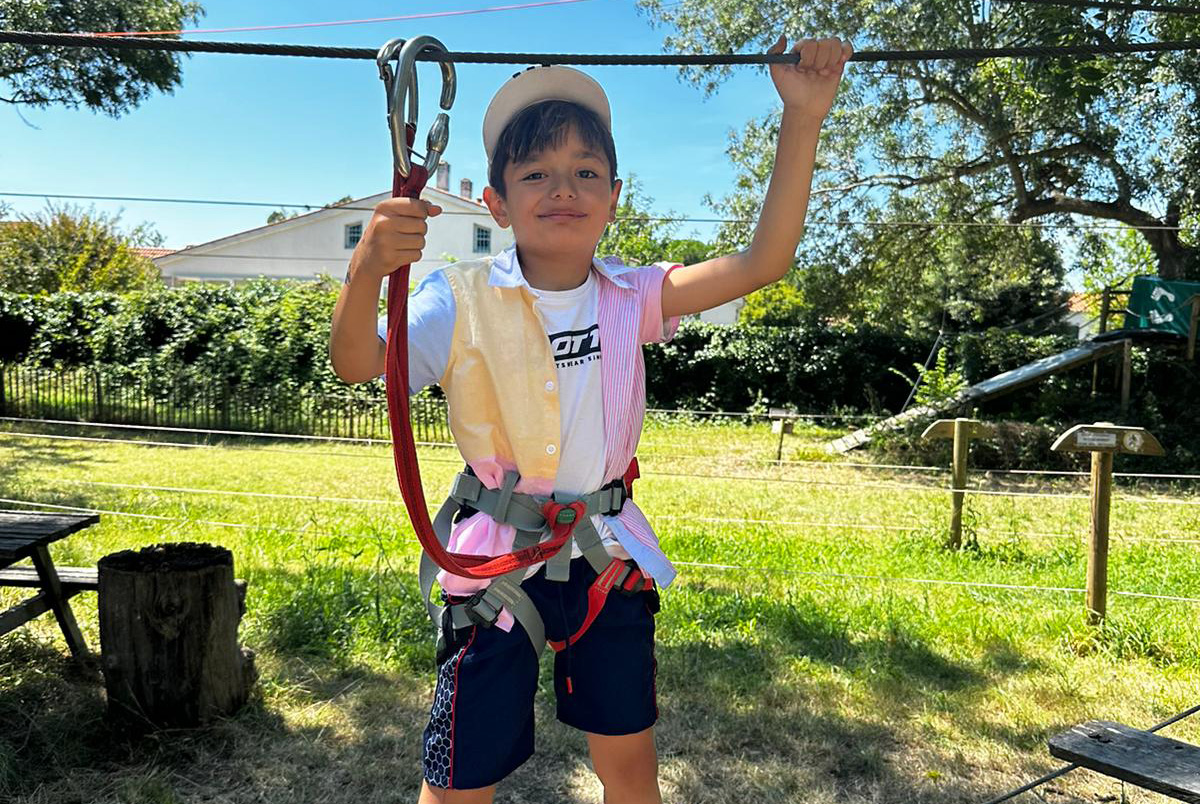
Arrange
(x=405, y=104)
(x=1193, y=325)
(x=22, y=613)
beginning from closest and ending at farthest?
(x=405, y=104)
(x=22, y=613)
(x=1193, y=325)

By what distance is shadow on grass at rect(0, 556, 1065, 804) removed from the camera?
3.01 meters

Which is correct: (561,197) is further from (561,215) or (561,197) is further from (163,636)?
(163,636)

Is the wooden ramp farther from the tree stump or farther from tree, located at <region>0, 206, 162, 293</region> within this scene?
tree, located at <region>0, 206, 162, 293</region>

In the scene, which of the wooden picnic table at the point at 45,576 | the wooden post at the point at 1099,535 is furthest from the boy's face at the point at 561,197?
the wooden post at the point at 1099,535

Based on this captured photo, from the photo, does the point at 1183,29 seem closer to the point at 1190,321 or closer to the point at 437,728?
the point at 1190,321

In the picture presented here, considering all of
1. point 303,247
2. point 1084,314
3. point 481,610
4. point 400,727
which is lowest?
point 400,727

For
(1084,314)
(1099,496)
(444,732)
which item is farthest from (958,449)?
(1084,314)

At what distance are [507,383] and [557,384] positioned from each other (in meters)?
0.10

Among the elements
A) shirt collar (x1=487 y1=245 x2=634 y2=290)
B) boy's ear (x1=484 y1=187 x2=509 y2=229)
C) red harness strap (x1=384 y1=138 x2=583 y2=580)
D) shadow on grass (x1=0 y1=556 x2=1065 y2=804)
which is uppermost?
boy's ear (x1=484 y1=187 x2=509 y2=229)

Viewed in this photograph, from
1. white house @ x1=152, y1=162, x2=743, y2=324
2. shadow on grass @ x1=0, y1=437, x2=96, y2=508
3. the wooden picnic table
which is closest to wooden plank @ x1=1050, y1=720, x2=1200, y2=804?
the wooden picnic table

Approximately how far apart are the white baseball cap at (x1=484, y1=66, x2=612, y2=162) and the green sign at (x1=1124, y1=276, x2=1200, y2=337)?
16141mm

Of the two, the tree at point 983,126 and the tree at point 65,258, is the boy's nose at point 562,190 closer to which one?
the tree at point 983,126

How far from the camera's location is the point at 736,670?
403 cm

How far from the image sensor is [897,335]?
1833cm
